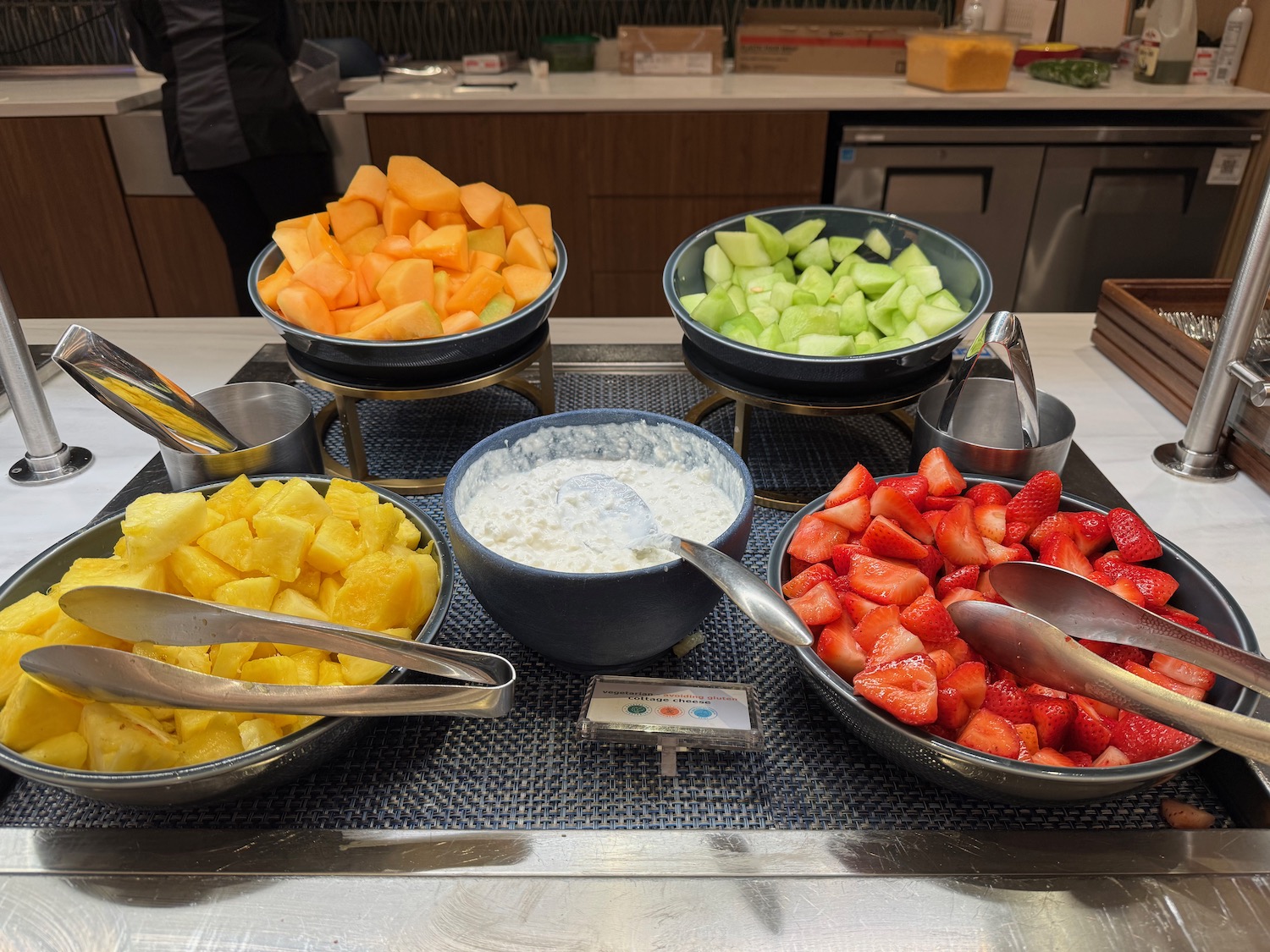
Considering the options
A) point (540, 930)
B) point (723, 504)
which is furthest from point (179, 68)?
point (540, 930)

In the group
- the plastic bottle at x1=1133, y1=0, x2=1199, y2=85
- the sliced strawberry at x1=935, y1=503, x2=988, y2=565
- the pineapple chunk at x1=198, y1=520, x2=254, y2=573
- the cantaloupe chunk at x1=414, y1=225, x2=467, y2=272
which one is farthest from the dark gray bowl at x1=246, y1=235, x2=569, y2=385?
the plastic bottle at x1=1133, y1=0, x2=1199, y2=85

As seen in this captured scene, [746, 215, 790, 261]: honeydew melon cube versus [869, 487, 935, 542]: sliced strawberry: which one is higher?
[746, 215, 790, 261]: honeydew melon cube

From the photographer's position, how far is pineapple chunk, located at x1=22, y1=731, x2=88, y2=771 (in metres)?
0.59

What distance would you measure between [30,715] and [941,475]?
785 mm

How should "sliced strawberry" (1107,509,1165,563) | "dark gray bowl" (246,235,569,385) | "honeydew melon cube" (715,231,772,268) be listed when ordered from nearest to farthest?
"sliced strawberry" (1107,509,1165,563) → "dark gray bowl" (246,235,569,385) → "honeydew melon cube" (715,231,772,268)

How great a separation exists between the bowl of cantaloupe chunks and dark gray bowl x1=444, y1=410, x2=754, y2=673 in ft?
0.95

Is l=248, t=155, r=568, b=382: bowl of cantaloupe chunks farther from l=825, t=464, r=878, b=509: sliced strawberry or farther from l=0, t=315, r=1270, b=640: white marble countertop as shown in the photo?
l=825, t=464, r=878, b=509: sliced strawberry

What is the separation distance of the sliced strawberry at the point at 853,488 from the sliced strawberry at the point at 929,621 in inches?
5.6

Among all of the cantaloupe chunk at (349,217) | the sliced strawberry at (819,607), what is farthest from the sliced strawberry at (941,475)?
Answer: the cantaloupe chunk at (349,217)

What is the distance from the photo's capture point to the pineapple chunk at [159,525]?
662 mm

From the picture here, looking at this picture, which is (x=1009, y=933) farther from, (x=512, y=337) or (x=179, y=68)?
(x=179, y=68)

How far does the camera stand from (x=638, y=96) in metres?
2.84

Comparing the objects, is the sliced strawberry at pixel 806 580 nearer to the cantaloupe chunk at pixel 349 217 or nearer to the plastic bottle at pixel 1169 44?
the cantaloupe chunk at pixel 349 217

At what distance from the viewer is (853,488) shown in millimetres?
785
